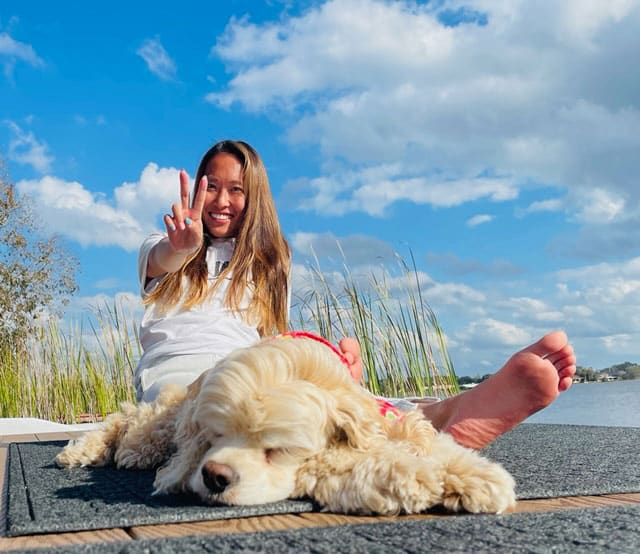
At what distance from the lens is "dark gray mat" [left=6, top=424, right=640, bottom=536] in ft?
6.39

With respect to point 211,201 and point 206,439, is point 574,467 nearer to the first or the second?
point 206,439

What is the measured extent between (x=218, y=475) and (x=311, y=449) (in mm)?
279

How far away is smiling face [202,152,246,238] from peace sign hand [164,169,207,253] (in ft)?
2.35

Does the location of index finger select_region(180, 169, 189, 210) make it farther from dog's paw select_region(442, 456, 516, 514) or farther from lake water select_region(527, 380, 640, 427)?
lake water select_region(527, 380, 640, 427)

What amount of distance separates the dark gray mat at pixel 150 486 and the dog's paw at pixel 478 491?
28 centimetres

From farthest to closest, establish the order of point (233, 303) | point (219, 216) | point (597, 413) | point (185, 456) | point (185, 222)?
1. point (597, 413)
2. point (219, 216)
3. point (233, 303)
4. point (185, 222)
5. point (185, 456)

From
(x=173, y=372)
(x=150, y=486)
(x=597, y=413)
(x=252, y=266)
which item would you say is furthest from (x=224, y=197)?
(x=597, y=413)

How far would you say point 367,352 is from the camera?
7027mm

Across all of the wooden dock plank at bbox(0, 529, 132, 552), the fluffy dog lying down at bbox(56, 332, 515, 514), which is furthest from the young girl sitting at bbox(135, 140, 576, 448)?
the wooden dock plank at bbox(0, 529, 132, 552)

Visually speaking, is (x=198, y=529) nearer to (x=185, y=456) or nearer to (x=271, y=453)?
(x=271, y=453)

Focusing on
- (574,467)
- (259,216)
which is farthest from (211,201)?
(574,467)

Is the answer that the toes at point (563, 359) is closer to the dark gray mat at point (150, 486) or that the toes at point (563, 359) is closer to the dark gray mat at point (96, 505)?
the dark gray mat at point (150, 486)

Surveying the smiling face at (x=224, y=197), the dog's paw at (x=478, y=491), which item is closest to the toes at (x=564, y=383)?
the dog's paw at (x=478, y=491)

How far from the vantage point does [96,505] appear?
2154 mm
